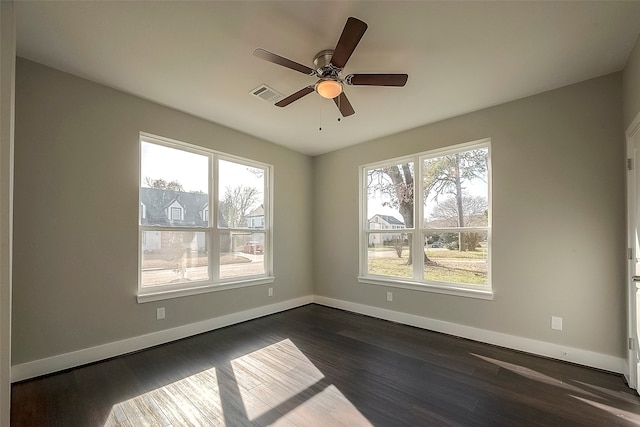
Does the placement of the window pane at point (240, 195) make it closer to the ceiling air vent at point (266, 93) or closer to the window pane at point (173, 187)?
the window pane at point (173, 187)

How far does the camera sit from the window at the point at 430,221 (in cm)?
342

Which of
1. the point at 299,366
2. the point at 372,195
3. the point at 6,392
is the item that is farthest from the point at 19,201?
the point at 372,195

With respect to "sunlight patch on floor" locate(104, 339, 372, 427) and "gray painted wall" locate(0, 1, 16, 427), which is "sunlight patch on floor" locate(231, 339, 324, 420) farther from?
"gray painted wall" locate(0, 1, 16, 427)

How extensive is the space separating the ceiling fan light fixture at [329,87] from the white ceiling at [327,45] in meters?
0.30

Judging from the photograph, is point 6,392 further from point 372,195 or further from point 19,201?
point 372,195

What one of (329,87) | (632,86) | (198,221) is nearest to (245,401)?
(198,221)

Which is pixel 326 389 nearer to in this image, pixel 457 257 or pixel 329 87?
pixel 457 257

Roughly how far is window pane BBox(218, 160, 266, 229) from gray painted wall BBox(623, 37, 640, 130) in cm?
410

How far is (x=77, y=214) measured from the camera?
105 inches

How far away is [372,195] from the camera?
4516 mm

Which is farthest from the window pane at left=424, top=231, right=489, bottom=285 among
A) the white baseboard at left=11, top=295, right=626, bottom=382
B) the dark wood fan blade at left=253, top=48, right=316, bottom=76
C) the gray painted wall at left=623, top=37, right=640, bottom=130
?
the dark wood fan blade at left=253, top=48, right=316, bottom=76

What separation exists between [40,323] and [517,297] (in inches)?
181

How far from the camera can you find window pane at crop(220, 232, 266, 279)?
3.93 meters

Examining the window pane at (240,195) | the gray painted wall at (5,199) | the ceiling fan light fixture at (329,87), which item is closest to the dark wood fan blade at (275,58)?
the ceiling fan light fixture at (329,87)
